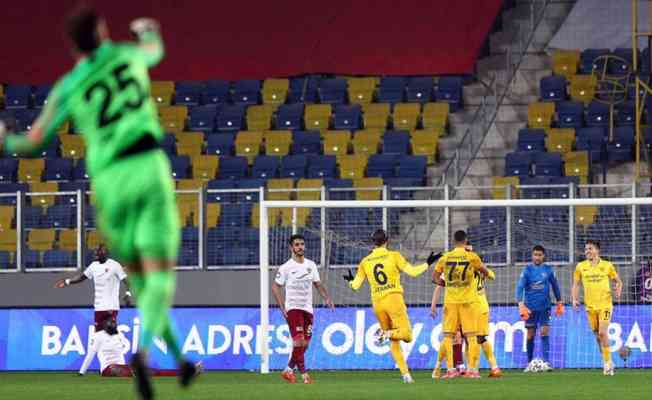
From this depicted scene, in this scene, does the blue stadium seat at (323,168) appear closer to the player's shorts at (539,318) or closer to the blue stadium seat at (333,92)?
the blue stadium seat at (333,92)

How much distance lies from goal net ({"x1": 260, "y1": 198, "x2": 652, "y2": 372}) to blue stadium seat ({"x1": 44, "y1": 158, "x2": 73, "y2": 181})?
6191 millimetres

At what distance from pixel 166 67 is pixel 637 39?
1016 centimetres

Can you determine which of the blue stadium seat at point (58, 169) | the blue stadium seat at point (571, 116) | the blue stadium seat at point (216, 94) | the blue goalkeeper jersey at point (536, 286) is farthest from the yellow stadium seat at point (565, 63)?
the blue stadium seat at point (58, 169)

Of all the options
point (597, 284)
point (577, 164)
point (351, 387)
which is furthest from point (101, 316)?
point (577, 164)

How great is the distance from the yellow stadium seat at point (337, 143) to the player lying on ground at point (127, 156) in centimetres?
2054

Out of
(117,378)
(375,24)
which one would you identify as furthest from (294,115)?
(117,378)

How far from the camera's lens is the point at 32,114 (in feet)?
100

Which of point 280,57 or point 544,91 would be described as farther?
point 280,57

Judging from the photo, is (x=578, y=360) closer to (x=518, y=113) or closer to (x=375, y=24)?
(x=518, y=113)

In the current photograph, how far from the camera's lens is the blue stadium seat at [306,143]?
94.1 ft

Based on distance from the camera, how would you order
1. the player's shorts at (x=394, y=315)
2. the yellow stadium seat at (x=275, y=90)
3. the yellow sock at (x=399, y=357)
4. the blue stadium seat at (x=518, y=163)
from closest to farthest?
the yellow sock at (x=399, y=357)
the player's shorts at (x=394, y=315)
the blue stadium seat at (x=518, y=163)
the yellow stadium seat at (x=275, y=90)

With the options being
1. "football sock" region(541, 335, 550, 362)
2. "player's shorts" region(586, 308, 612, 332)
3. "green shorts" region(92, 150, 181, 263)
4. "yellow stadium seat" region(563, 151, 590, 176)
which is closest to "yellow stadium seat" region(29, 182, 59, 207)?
"football sock" region(541, 335, 550, 362)

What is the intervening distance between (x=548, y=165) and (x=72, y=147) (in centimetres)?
949

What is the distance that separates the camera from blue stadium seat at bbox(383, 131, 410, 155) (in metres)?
28.2
